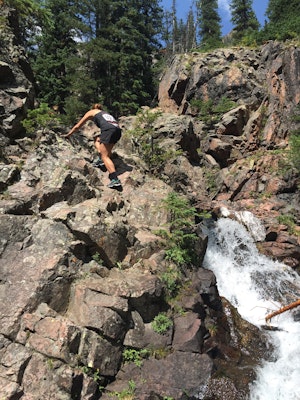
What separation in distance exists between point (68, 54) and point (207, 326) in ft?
68.1

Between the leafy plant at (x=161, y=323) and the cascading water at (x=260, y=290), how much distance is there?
2056mm

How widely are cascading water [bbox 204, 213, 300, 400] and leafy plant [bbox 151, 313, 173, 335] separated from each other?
81.0 inches

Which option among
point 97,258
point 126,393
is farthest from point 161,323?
point 97,258

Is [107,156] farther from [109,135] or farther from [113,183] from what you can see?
[113,183]

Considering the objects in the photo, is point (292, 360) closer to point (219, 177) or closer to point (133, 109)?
point (219, 177)

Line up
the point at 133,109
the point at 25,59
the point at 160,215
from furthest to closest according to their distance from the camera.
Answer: the point at 133,109, the point at 25,59, the point at 160,215

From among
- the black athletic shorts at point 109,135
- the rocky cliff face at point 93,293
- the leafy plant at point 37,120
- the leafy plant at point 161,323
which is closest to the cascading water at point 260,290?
the rocky cliff face at point 93,293

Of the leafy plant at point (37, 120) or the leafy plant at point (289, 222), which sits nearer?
the leafy plant at point (37, 120)

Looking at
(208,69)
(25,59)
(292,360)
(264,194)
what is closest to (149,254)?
(292,360)

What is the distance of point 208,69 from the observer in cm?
2508

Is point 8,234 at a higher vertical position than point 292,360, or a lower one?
higher

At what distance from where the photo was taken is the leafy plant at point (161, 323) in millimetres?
5941

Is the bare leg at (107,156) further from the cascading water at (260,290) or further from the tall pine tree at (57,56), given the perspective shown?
the tall pine tree at (57,56)

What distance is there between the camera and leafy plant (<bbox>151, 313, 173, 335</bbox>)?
594 centimetres
